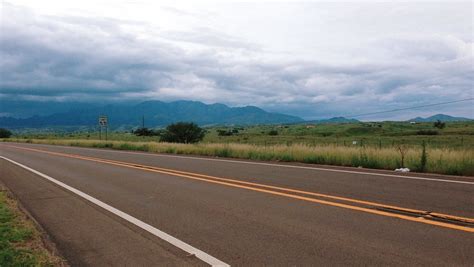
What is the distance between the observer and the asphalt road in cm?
502

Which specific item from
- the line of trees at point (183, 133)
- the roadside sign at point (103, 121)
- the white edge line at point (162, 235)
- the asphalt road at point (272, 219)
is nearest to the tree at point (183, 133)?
the line of trees at point (183, 133)

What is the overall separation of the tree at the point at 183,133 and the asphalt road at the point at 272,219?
4098cm

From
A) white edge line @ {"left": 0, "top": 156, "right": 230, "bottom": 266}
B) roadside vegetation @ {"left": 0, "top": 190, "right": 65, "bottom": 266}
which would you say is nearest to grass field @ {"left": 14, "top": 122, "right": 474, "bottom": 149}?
white edge line @ {"left": 0, "top": 156, "right": 230, "bottom": 266}

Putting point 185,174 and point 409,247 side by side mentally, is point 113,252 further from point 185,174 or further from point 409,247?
point 185,174

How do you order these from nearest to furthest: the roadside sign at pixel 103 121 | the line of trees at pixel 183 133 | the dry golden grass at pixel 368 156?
1. the dry golden grass at pixel 368 156
2. the roadside sign at pixel 103 121
3. the line of trees at pixel 183 133

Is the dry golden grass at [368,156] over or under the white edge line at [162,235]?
over

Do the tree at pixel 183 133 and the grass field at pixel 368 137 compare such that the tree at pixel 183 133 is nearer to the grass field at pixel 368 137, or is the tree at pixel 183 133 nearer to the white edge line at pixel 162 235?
the grass field at pixel 368 137

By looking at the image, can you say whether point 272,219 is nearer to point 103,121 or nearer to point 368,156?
point 368,156

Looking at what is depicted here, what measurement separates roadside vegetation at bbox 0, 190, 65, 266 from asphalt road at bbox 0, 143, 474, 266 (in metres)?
0.26

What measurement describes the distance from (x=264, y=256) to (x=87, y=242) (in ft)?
8.89

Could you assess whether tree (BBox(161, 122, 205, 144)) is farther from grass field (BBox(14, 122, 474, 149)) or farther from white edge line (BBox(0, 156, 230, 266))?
white edge line (BBox(0, 156, 230, 266))

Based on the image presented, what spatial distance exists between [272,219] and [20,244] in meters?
3.73

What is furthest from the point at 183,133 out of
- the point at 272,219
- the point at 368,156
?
the point at 272,219

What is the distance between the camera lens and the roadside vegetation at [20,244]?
5.02m
